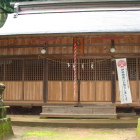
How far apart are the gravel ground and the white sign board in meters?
1.49

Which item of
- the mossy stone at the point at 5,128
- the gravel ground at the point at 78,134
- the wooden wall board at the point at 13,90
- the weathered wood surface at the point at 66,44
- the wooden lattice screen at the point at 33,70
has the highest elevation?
the weathered wood surface at the point at 66,44

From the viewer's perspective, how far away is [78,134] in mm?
7219

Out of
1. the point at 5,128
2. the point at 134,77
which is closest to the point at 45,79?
the point at 5,128

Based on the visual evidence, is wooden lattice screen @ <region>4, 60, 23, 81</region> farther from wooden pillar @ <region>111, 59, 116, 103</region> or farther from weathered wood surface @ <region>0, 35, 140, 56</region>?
wooden pillar @ <region>111, 59, 116, 103</region>

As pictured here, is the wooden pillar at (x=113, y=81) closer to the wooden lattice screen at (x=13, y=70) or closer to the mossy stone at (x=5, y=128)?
the wooden lattice screen at (x=13, y=70)

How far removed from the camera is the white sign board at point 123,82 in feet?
29.4

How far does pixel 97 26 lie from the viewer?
9.56m

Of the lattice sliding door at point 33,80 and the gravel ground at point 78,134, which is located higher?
the lattice sliding door at point 33,80

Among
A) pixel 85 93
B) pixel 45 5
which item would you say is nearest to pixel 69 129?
pixel 85 93

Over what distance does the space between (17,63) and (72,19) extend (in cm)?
357

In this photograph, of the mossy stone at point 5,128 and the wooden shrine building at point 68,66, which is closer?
the mossy stone at point 5,128

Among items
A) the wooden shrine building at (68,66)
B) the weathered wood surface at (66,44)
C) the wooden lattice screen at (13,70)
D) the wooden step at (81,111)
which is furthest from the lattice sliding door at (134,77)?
the wooden lattice screen at (13,70)

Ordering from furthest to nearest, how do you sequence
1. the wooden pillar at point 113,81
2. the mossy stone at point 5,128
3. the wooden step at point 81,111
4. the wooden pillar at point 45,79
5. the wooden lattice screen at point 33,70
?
the wooden lattice screen at point 33,70 → the wooden pillar at point 45,79 → the wooden pillar at point 113,81 → the wooden step at point 81,111 → the mossy stone at point 5,128

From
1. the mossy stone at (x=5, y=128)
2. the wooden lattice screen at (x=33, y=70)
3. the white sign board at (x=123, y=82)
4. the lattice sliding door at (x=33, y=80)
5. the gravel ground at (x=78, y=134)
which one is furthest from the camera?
the wooden lattice screen at (x=33, y=70)
